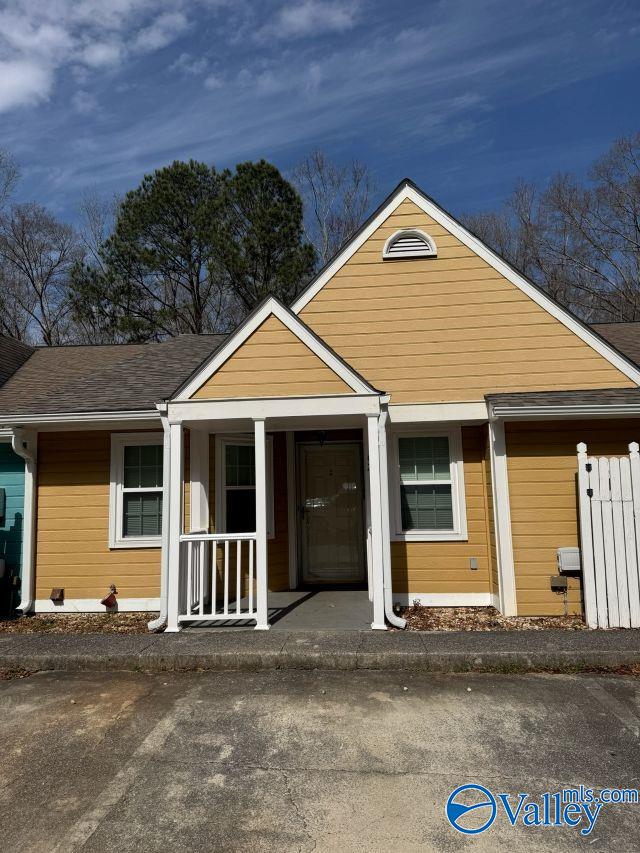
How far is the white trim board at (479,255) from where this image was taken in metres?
7.13

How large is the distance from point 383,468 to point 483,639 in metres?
2.11

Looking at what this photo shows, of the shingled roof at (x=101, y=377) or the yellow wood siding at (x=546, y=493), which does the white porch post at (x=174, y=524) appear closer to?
the shingled roof at (x=101, y=377)

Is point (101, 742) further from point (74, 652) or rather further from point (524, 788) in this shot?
point (524, 788)

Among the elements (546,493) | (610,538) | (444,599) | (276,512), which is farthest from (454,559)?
(276,512)

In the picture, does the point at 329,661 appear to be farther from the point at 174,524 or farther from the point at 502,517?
the point at 502,517

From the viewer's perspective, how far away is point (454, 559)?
23.4ft

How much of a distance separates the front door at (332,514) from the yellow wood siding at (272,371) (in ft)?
7.71

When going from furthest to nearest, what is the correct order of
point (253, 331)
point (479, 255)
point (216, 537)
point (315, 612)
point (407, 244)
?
point (407, 244), point (479, 255), point (315, 612), point (253, 331), point (216, 537)

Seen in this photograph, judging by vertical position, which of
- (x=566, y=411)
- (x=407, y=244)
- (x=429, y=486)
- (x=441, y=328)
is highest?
(x=407, y=244)

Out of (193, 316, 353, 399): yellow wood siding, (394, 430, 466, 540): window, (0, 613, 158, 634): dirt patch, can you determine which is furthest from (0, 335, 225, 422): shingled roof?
(394, 430, 466, 540): window

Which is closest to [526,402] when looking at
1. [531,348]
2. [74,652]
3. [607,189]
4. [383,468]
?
[531,348]

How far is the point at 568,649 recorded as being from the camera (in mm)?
5043

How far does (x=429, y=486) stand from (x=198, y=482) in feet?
10.6

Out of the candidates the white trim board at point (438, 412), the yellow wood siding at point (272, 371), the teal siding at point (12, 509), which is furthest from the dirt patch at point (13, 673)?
the white trim board at point (438, 412)
